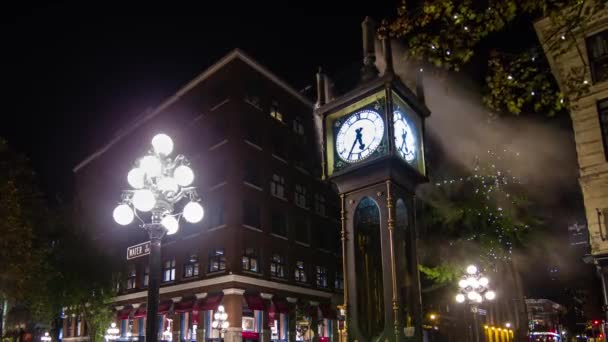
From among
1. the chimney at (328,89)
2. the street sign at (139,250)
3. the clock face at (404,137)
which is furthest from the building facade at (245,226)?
the clock face at (404,137)

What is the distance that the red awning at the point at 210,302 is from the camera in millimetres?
31078

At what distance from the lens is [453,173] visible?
18938 mm

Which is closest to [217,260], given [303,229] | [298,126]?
[303,229]

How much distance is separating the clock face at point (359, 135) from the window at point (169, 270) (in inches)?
1276

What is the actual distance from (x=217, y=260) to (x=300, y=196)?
9.41 m

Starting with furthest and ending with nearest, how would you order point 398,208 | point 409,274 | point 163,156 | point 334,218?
point 334,218 < point 163,156 < point 398,208 < point 409,274

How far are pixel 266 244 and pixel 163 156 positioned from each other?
26.4m

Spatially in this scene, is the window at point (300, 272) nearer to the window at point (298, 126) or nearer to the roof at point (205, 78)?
the window at point (298, 126)

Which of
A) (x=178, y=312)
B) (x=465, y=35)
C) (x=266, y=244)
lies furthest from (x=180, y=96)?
(x=465, y=35)

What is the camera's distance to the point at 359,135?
681 centimetres

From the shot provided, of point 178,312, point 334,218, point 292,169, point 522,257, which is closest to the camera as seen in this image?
point 522,257

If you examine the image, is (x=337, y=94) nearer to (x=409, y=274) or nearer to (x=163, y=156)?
(x=409, y=274)

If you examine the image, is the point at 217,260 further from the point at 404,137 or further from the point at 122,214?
the point at 404,137

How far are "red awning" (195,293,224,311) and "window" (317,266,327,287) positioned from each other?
10.1m
